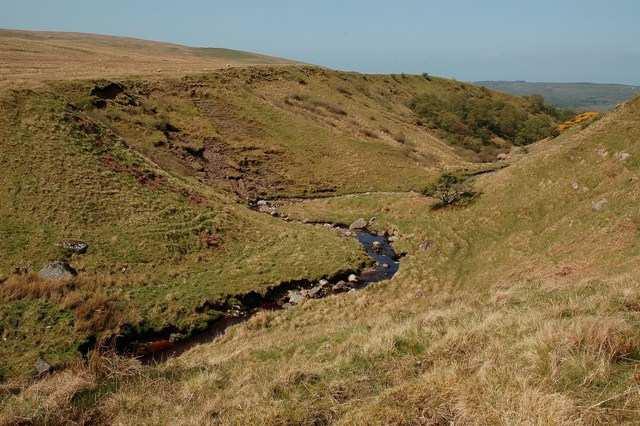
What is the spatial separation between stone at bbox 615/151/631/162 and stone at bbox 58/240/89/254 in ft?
103

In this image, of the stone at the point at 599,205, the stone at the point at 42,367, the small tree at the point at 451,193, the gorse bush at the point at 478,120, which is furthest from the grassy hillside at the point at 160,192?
the gorse bush at the point at 478,120

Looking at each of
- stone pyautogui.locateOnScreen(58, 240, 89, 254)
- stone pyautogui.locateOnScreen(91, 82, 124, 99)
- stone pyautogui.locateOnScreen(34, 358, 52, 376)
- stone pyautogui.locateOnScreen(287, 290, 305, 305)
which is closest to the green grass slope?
stone pyautogui.locateOnScreen(91, 82, 124, 99)

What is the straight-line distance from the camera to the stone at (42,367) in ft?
52.3

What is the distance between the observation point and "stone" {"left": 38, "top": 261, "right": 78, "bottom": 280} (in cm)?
2122

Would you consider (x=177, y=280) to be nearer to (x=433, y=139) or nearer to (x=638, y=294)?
(x=638, y=294)

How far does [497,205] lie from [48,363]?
27.8 metres

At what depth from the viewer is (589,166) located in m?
29.9

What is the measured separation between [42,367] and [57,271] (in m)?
6.56

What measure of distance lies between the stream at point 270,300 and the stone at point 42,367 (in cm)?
288

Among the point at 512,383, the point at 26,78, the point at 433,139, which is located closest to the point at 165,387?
the point at 512,383

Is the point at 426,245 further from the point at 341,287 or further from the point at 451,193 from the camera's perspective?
the point at 341,287

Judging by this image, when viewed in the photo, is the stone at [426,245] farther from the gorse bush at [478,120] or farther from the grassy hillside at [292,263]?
the gorse bush at [478,120]

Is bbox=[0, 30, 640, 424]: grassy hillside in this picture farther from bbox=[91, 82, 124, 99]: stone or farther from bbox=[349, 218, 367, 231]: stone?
bbox=[349, 218, 367, 231]: stone

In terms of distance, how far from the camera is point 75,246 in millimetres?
24156
